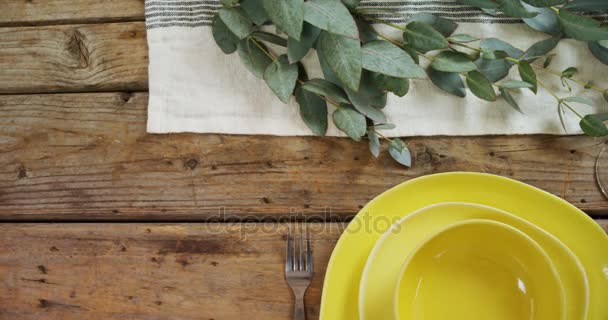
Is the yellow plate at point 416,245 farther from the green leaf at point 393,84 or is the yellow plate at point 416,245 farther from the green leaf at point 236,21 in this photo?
the green leaf at point 236,21

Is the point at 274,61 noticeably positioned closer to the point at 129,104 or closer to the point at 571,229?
the point at 129,104

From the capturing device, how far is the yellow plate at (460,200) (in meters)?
0.49

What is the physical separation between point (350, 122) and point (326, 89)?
1.6 inches

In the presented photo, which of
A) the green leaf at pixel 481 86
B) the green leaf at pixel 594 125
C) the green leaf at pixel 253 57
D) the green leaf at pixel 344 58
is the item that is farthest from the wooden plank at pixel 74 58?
the green leaf at pixel 594 125

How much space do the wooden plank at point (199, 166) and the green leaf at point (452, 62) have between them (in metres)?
0.08

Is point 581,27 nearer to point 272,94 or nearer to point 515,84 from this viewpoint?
point 515,84

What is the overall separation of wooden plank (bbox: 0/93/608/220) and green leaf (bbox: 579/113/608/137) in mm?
33

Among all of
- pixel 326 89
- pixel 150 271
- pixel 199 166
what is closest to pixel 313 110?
pixel 326 89

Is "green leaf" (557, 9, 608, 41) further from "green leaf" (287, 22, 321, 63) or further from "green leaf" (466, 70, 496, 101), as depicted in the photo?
"green leaf" (287, 22, 321, 63)

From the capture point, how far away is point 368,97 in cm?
53

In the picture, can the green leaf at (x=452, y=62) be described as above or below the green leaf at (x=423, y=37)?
below

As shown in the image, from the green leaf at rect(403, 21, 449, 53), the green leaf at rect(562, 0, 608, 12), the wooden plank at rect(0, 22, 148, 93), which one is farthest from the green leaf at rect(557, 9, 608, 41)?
the wooden plank at rect(0, 22, 148, 93)

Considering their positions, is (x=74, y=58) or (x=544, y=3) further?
(x=74, y=58)

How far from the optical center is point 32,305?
0.58m
